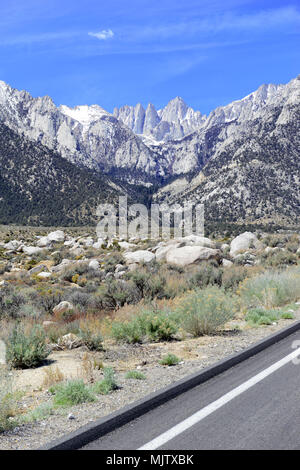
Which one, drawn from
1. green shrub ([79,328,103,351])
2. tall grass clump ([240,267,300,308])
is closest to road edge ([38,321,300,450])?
green shrub ([79,328,103,351])

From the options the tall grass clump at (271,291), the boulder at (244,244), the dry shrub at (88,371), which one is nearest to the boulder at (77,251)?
the boulder at (244,244)

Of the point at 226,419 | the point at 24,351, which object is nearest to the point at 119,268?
the point at 24,351

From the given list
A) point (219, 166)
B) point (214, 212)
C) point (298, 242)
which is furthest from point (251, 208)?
point (298, 242)

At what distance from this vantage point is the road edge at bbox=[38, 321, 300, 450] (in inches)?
165

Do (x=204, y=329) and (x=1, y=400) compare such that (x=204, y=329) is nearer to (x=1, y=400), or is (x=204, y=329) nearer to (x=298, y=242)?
(x=1, y=400)

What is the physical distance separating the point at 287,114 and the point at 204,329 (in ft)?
Result: 451

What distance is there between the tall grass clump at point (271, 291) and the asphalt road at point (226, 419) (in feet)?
22.6

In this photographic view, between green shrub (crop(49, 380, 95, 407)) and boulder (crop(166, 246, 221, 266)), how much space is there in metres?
17.3

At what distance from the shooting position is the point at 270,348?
7898 mm

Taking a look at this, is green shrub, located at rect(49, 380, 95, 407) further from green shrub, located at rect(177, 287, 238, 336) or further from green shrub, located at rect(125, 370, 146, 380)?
green shrub, located at rect(177, 287, 238, 336)

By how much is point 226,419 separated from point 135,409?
1051 millimetres

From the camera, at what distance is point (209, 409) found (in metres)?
4.96

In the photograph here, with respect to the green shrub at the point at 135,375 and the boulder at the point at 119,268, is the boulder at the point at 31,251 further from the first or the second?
the green shrub at the point at 135,375

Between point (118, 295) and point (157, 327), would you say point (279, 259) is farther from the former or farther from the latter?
point (157, 327)
